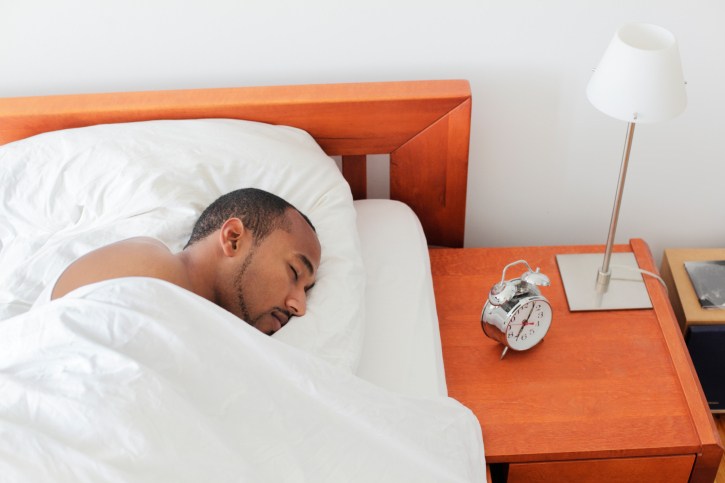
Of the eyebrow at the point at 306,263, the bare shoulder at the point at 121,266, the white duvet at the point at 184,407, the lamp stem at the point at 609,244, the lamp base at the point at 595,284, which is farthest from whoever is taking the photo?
the lamp base at the point at 595,284

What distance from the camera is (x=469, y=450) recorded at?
112cm

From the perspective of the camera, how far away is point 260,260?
1183 mm

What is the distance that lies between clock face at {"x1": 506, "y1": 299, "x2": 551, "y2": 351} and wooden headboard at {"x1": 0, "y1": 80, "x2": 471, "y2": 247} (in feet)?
1.11

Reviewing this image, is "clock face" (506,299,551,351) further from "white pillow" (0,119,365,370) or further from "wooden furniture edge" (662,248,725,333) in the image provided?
"wooden furniture edge" (662,248,725,333)

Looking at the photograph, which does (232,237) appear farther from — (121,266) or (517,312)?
(517,312)

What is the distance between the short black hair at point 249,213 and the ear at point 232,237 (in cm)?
1

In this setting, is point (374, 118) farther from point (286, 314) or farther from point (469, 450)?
point (469, 450)

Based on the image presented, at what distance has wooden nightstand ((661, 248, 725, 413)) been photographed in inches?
58.7

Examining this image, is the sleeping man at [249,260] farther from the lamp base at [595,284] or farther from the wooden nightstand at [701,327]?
the wooden nightstand at [701,327]

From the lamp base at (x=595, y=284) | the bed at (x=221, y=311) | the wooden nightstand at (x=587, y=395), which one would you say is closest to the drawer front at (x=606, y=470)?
the wooden nightstand at (x=587, y=395)

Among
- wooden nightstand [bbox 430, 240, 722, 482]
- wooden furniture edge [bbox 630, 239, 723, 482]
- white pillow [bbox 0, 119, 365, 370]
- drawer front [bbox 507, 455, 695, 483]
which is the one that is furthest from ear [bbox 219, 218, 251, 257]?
wooden furniture edge [bbox 630, 239, 723, 482]

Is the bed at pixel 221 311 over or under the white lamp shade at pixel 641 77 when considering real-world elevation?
under

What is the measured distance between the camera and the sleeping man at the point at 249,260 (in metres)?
1.16

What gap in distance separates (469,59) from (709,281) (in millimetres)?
669
